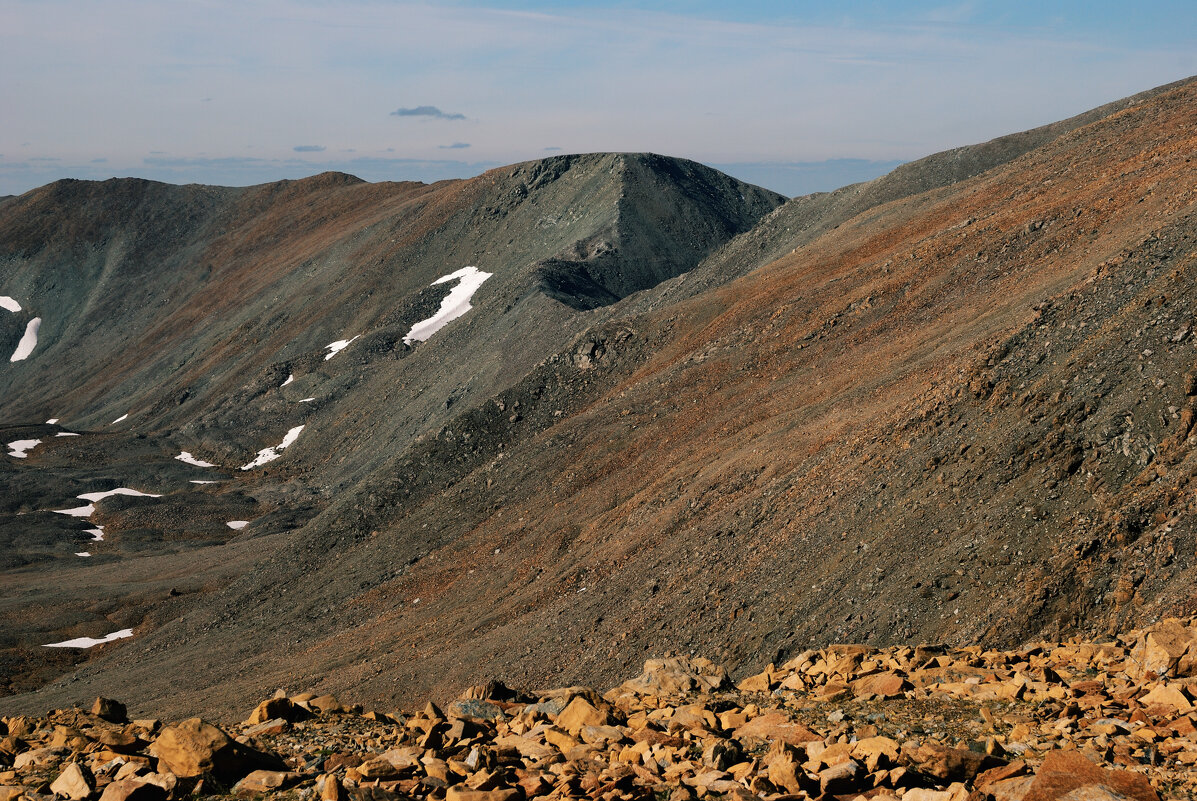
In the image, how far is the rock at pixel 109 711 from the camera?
49.1 ft

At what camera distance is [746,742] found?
11.1m

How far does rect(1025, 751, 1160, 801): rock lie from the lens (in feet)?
26.6

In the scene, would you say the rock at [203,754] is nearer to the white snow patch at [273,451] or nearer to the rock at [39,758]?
the rock at [39,758]

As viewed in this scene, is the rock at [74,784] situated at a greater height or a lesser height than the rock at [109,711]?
greater

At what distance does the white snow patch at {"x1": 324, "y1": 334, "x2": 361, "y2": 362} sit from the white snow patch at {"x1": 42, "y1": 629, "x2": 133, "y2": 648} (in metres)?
40.3

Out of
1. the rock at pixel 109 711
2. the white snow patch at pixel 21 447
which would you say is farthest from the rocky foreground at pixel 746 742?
the white snow patch at pixel 21 447

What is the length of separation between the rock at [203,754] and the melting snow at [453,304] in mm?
64248

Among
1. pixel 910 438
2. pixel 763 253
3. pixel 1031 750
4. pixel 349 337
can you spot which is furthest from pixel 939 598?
pixel 349 337

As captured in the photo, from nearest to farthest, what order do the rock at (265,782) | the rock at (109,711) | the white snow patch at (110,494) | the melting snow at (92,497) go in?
the rock at (265,782) → the rock at (109,711) → the melting snow at (92,497) → the white snow patch at (110,494)

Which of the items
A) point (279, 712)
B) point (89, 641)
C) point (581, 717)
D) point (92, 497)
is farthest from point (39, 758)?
point (92, 497)

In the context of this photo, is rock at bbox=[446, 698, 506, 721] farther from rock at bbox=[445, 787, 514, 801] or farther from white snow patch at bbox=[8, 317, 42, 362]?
white snow patch at bbox=[8, 317, 42, 362]

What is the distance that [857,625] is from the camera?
17938 mm

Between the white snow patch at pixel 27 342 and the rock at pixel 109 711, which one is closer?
the rock at pixel 109 711

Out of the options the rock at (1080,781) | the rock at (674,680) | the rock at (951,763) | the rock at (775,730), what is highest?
the rock at (1080,781)
